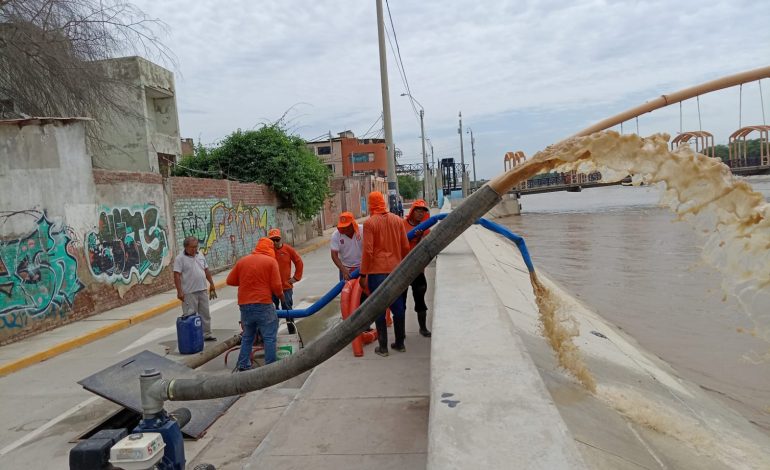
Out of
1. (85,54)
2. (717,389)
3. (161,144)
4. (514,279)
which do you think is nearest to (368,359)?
(717,389)

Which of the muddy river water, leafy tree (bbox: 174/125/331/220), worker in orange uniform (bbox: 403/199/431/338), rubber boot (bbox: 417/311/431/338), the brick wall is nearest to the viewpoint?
worker in orange uniform (bbox: 403/199/431/338)

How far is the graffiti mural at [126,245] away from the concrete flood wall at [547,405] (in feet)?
23.4

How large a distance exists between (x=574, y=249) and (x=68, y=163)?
20.6m

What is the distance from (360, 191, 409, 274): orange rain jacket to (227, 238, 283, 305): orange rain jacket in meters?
1.12

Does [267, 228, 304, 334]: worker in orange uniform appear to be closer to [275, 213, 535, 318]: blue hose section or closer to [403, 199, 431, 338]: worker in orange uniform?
[275, 213, 535, 318]: blue hose section

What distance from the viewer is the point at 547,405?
2.92 metres

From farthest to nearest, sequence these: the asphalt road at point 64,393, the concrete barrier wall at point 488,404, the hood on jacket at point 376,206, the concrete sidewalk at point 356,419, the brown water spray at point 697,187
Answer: the hood on jacket at point 376,206 → the asphalt road at point 64,393 → the concrete sidewalk at point 356,419 → the brown water spray at point 697,187 → the concrete barrier wall at point 488,404

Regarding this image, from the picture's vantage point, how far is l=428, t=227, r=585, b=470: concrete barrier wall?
2.42 m

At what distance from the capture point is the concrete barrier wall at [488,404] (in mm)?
2424

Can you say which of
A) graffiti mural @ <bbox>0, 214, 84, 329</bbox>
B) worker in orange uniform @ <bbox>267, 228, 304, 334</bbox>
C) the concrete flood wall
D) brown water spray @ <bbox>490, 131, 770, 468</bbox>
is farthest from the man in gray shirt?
brown water spray @ <bbox>490, 131, 770, 468</bbox>

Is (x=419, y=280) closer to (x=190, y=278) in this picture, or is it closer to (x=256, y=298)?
(x=256, y=298)

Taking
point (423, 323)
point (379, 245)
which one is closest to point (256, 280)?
point (379, 245)

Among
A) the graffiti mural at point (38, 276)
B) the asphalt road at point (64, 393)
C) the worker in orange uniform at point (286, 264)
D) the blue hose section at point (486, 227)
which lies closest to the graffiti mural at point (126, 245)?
the graffiti mural at point (38, 276)

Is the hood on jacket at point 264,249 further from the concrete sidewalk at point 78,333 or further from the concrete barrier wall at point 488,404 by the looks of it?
the concrete sidewalk at point 78,333
